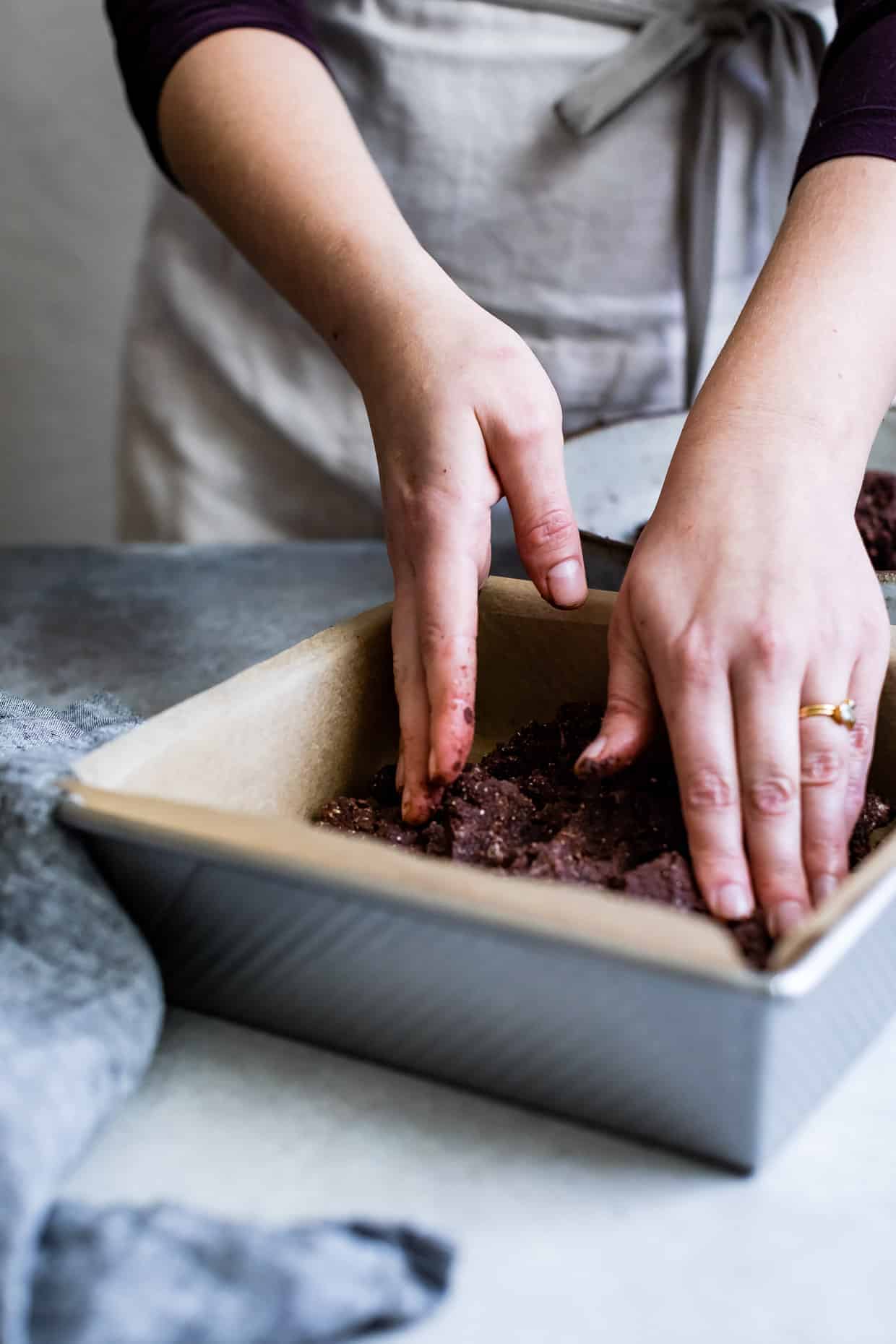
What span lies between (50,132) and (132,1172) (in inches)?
88.9

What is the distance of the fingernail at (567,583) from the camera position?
2.41 ft

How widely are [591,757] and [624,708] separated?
34 mm

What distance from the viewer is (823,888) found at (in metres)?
0.59

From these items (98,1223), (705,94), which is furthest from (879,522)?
(98,1223)

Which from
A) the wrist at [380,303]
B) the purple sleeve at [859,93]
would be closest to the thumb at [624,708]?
the wrist at [380,303]

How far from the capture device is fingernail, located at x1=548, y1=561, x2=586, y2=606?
2.41ft

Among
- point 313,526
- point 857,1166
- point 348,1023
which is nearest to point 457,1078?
point 348,1023

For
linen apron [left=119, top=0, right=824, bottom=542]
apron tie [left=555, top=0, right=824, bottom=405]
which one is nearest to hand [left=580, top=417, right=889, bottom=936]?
linen apron [left=119, top=0, right=824, bottom=542]

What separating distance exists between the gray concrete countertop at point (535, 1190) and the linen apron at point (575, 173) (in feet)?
2.34

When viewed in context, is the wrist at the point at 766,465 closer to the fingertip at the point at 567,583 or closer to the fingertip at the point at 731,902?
the fingertip at the point at 567,583

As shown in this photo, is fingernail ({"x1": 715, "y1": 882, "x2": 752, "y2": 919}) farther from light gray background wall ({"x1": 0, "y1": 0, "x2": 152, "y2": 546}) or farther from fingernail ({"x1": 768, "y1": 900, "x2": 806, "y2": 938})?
light gray background wall ({"x1": 0, "y1": 0, "x2": 152, "y2": 546})

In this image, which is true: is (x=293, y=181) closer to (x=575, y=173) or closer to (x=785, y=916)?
(x=575, y=173)

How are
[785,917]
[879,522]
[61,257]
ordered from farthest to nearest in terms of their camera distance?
[61,257], [879,522], [785,917]

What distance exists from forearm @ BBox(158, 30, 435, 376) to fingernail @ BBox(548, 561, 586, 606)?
0.60 feet
